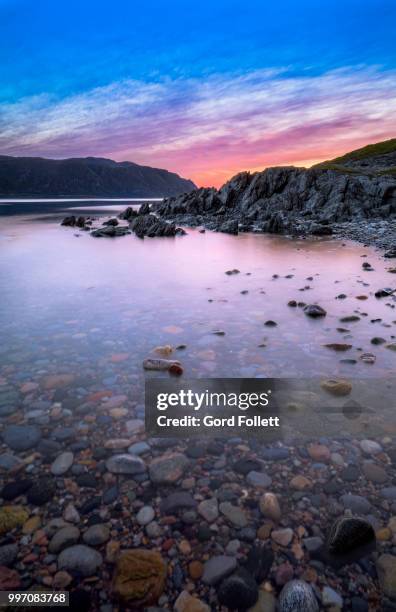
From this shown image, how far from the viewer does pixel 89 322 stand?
9.49m

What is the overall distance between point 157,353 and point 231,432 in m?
2.85

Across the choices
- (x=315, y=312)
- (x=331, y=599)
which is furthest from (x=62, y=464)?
(x=315, y=312)

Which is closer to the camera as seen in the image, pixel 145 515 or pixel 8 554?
pixel 8 554

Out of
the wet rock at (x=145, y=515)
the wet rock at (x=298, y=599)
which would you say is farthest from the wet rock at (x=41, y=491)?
the wet rock at (x=298, y=599)

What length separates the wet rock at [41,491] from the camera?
3.84 meters

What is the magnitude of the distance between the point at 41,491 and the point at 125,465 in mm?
948

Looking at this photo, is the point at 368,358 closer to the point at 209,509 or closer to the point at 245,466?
the point at 245,466

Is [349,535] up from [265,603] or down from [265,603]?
up

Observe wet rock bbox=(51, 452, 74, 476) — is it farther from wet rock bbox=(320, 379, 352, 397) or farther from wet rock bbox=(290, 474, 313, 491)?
wet rock bbox=(320, 379, 352, 397)

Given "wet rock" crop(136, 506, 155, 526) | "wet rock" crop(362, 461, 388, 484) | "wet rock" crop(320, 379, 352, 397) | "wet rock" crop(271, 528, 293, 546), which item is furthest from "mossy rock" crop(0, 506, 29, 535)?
"wet rock" crop(320, 379, 352, 397)

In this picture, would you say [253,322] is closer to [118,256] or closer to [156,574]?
[156,574]

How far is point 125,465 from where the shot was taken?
14.3 ft

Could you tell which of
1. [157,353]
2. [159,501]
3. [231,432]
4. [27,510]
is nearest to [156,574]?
[159,501]

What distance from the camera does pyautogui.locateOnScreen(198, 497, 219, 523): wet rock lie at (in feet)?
12.1
